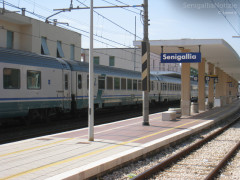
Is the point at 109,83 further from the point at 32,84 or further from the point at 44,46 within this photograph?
the point at 44,46

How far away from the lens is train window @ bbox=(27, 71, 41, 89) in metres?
14.8

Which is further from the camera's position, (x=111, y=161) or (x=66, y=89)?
(x=66, y=89)

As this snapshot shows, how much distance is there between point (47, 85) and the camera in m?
16.0

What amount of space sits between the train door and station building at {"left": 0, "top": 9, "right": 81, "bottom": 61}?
988 centimetres

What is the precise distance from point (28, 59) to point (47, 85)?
5.67 feet

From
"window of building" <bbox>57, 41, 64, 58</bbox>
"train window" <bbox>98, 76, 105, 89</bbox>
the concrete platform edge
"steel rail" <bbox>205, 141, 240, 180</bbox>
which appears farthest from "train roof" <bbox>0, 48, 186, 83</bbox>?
"window of building" <bbox>57, 41, 64, 58</bbox>

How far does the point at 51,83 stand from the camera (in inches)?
640

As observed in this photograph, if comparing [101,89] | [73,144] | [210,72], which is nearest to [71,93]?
[101,89]

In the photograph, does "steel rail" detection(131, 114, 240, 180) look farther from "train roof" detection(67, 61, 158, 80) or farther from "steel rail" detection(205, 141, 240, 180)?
"train roof" detection(67, 61, 158, 80)

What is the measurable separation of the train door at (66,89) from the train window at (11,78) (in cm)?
358

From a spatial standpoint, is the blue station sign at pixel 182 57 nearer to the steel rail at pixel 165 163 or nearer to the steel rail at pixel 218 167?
the steel rail at pixel 165 163

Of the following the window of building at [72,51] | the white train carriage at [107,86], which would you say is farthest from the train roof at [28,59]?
the window of building at [72,51]

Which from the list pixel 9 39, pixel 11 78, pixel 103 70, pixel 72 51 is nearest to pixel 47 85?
pixel 11 78

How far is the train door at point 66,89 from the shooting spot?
1736cm
